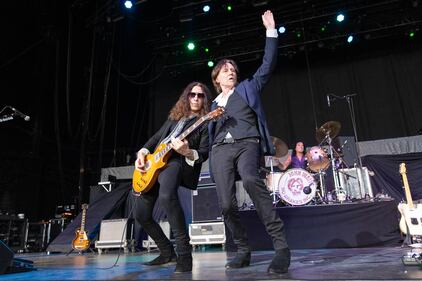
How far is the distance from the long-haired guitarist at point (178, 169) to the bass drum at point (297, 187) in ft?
10.4

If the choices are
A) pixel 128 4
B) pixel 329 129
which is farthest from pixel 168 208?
pixel 128 4

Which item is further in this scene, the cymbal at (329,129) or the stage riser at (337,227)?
the cymbal at (329,129)

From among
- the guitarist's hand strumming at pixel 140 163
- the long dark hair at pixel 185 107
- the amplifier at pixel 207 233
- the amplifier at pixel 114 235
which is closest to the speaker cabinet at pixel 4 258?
the guitarist's hand strumming at pixel 140 163

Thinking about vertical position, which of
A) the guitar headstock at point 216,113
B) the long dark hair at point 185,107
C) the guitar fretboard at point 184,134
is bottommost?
the guitar fretboard at point 184,134

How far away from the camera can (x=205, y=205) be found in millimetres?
6148

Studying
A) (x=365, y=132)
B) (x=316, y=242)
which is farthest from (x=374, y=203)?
(x=365, y=132)

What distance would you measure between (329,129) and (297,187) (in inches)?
54.5

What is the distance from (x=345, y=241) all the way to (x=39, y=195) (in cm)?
826

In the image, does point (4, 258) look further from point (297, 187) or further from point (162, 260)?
point (297, 187)

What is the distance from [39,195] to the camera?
928 cm

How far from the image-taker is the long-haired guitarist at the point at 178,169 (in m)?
2.40

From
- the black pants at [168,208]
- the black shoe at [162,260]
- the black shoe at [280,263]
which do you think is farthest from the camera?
the black shoe at [162,260]

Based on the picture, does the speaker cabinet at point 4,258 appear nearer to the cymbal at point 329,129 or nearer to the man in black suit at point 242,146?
the man in black suit at point 242,146

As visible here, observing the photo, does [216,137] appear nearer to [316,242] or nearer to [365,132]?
[316,242]
